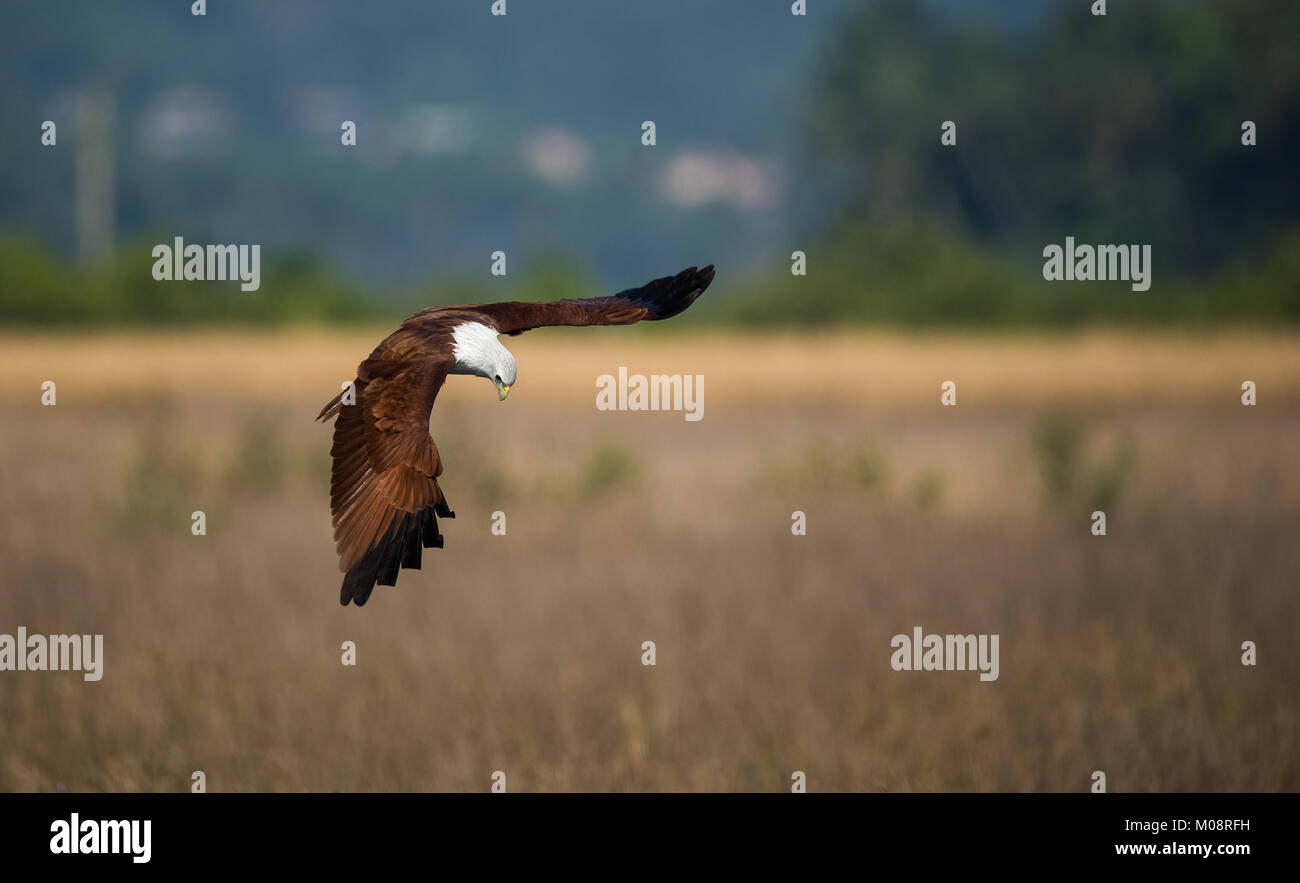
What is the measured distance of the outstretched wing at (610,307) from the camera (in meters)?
3.50

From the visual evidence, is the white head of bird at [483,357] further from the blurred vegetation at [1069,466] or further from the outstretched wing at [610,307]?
→ the blurred vegetation at [1069,466]

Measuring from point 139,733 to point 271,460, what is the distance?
8.93 m

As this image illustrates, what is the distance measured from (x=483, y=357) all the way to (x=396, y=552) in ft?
1.59

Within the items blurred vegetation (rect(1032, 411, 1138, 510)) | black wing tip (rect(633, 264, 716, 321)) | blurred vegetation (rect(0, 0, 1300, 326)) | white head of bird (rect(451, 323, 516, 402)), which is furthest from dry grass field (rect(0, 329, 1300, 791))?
blurred vegetation (rect(0, 0, 1300, 326))

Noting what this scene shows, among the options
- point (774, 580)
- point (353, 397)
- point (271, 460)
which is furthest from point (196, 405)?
point (353, 397)

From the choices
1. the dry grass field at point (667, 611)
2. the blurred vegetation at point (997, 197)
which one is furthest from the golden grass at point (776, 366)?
the blurred vegetation at point (997, 197)

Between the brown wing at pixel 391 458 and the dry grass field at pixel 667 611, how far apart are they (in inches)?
198

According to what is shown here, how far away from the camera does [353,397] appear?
3.30 m

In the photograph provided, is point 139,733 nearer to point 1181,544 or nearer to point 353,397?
point 353,397
